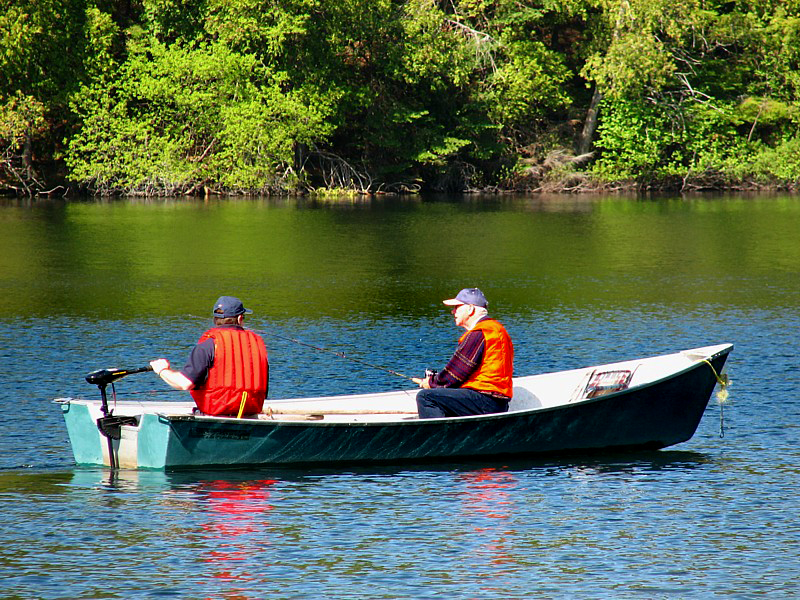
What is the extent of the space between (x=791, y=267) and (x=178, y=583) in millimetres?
25173

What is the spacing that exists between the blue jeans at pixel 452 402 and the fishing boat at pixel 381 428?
231 millimetres

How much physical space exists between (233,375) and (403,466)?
1.94 meters

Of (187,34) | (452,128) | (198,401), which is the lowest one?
(198,401)

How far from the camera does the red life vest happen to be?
11.9 metres

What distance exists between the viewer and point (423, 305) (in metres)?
25.0

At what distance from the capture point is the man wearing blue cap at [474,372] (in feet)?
41.1

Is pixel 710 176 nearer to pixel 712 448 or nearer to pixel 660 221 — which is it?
pixel 660 221

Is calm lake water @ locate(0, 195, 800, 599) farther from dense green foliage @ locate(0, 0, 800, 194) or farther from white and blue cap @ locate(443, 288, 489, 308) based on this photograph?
dense green foliage @ locate(0, 0, 800, 194)

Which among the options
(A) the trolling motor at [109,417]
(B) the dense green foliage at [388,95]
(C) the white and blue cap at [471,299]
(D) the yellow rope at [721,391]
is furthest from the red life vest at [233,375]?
(B) the dense green foliage at [388,95]

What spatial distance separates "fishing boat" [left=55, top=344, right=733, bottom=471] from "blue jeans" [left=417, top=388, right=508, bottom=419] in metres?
0.23

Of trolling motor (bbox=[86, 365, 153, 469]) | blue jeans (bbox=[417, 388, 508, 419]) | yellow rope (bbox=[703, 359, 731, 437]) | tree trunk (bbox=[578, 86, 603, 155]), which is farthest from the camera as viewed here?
tree trunk (bbox=[578, 86, 603, 155])

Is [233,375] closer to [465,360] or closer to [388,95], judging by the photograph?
[465,360]

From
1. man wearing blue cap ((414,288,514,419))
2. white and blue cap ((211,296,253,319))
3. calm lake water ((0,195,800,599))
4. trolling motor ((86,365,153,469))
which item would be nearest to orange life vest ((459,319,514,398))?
man wearing blue cap ((414,288,514,419))

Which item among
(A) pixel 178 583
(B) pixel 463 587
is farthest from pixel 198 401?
(B) pixel 463 587
